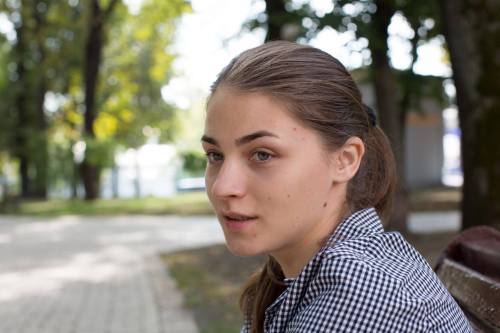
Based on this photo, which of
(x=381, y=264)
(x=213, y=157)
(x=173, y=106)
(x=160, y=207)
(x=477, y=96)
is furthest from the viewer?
(x=173, y=106)

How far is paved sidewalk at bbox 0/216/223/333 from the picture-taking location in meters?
6.54

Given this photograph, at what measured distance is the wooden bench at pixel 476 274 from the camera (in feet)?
6.32

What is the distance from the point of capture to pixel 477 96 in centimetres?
739

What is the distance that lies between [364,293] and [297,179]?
14.0 inches

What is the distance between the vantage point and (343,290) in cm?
137

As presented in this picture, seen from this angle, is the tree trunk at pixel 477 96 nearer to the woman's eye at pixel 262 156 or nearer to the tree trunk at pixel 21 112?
the woman's eye at pixel 262 156

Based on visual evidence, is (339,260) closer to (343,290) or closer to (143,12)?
(343,290)

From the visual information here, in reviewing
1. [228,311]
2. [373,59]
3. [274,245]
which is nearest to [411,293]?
[274,245]

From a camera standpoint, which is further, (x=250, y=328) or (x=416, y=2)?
(x=416, y=2)

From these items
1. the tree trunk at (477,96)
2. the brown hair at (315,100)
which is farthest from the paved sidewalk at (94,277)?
the brown hair at (315,100)

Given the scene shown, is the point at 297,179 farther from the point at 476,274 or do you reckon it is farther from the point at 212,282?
the point at 212,282

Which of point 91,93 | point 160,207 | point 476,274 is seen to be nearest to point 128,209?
point 160,207

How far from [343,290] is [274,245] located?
309mm

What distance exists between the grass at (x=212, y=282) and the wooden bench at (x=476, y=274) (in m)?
2.37
